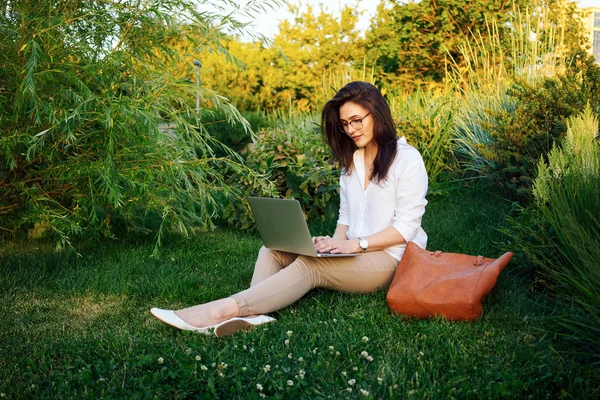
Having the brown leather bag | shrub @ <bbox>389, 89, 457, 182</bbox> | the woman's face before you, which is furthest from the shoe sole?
shrub @ <bbox>389, 89, 457, 182</bbox>

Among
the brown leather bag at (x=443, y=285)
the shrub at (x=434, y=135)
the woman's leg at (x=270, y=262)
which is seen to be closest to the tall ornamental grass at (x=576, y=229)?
the brown leather bag at (x=443, y=285)

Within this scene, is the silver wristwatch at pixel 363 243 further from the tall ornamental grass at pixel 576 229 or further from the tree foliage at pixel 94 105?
the tree foliage at pixel 94 105

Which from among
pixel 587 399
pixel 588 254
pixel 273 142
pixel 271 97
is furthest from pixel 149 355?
pixel 271 97

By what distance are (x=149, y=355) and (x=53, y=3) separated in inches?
98.2

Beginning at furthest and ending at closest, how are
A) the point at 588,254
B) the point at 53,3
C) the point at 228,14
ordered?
the point at 228,14 < the point at 53,3 < the point at 588,254

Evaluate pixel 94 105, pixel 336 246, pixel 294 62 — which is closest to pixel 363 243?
pixel 336 246

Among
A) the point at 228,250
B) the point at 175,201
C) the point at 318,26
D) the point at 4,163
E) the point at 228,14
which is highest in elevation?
the point at 318,26

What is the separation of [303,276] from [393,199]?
25.8 inches

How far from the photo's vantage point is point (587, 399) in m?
1.99

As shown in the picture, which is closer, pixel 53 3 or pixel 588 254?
pixel 588 254

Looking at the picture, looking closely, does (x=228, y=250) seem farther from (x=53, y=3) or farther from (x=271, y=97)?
(x=271, y=97)

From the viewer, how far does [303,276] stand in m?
3.03

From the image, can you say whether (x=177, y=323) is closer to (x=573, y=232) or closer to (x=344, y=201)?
(x=344, y=201)

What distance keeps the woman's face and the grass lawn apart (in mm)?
861
